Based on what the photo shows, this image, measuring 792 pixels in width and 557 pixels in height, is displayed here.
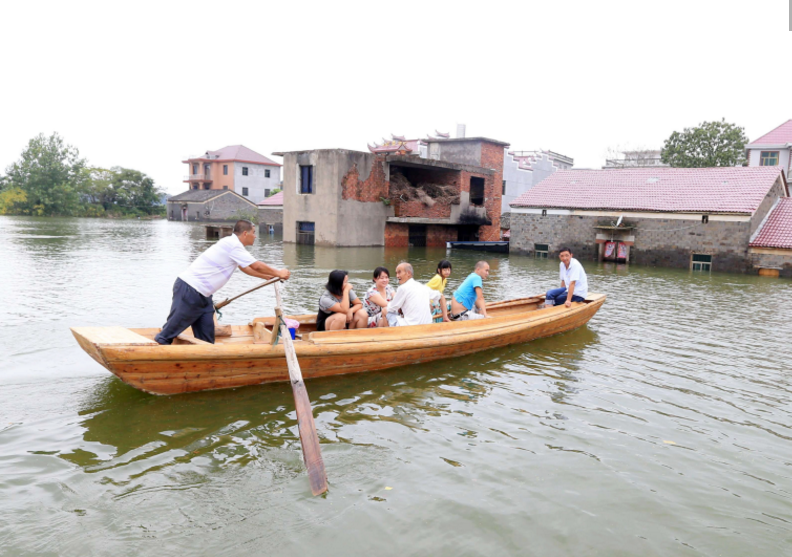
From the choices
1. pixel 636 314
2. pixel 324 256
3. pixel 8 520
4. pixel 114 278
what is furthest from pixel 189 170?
pixel 8 520

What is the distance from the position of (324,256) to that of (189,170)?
5187 cm

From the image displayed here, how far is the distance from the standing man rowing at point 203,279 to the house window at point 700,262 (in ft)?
75.8

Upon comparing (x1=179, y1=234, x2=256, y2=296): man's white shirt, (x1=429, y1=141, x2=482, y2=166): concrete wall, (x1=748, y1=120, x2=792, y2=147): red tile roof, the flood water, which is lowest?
the flood water

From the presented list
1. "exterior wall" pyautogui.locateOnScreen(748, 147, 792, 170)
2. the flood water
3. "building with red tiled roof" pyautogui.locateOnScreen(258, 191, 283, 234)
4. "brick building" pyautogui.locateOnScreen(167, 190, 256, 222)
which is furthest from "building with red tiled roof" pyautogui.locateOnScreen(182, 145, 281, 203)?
the flood water

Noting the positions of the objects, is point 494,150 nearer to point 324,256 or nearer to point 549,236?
point 549,236

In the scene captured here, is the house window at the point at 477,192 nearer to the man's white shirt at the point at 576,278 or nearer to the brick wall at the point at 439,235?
the brick wall at the point at 439,235

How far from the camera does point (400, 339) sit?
7453 millimetres

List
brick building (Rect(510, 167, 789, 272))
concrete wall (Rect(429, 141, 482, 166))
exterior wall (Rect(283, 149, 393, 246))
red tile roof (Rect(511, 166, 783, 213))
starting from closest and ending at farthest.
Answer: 1. brick building (Rect(510, 167, 789, 272))
2. red tile roof (Rect(511, 166, 783, 213))
3. exterior wall (Rect(283, 149, 393, 246))
4. concrete wall (Rect(429, 141, 482, 166))

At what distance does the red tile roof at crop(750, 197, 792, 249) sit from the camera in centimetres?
2272

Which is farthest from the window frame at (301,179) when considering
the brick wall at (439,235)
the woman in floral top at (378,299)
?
the woman in floral top at (378,299)

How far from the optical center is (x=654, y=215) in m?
26.1

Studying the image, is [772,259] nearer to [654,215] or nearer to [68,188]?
[654,215]

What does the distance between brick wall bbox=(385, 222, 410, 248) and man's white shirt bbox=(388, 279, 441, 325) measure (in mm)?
23596

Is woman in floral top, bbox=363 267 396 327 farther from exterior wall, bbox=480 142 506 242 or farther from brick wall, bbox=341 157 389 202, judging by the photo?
exterior wall, bbox=480 142 506 242
